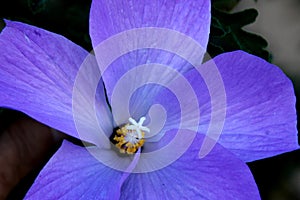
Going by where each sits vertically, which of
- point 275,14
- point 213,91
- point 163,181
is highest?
point 213,91

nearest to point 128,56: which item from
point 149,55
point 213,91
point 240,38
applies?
point 149,55

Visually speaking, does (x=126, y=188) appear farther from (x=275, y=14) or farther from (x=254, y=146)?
(x=275, y=14)

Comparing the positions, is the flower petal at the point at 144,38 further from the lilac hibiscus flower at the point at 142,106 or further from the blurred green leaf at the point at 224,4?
the blurred green leaf at the point at 224,4

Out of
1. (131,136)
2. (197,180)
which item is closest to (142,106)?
(131,136)

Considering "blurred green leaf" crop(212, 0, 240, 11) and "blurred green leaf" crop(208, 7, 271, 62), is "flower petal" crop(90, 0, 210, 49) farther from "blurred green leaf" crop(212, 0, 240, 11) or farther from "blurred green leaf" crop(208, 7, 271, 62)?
"blurred green leaf" crop(212, 0, 240, 11)

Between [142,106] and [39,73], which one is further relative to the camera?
[142,106]

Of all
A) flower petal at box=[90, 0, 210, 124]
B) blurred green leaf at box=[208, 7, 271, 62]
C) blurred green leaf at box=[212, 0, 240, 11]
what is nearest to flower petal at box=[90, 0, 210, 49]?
flower petal at box=[90, 0, 210, 124]

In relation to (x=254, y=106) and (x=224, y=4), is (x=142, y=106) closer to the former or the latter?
A: (x=254, y=106)
